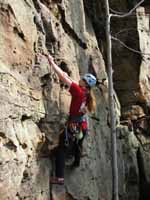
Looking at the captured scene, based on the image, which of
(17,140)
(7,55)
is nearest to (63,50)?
(7,55)

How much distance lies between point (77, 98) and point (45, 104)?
0.64m

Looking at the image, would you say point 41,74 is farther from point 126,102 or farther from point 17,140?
point 126,102

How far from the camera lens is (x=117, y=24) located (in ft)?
53.7

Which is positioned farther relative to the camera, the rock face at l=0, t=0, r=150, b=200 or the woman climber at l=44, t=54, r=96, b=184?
the woman climber at l=44, t=54, r=96, b=184

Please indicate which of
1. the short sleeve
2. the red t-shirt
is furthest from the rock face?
the short sleeve

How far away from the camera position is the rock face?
6.21m

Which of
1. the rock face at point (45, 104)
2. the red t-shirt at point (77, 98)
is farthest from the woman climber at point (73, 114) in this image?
the rock face at point (45, 104)

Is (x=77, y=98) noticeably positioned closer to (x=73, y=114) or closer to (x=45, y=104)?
(x=73, y=114)

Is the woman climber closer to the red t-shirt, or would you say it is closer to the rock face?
the red t-shirt

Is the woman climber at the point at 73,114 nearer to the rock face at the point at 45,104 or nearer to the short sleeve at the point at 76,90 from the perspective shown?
the short sleeve at the point at 76,90

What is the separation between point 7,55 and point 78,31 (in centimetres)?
455

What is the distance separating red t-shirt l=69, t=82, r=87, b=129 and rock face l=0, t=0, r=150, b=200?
33cm

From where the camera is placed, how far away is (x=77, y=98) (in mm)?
7754

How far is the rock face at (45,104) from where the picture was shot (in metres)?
6.21
